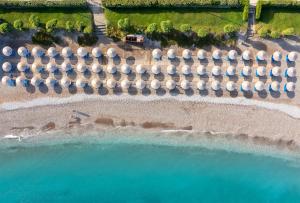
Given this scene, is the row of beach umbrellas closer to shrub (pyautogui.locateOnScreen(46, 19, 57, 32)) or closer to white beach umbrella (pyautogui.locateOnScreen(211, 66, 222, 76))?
white beach umbrella (pyautogui.locateOnScreen(211, 66, 222, 76))

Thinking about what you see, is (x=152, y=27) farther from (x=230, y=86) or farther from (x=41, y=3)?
(x=41, y=3)

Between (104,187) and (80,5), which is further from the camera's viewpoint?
(104,187)

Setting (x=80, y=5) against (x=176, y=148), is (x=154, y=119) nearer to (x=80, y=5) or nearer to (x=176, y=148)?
(x=176, y=148)

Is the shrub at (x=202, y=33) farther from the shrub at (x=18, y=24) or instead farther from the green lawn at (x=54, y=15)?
the shrub at (x=18, y=24)

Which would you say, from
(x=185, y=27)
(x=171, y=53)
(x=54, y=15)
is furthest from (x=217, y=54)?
(x=54, y=15)

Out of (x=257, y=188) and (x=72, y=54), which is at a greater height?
(x=72, y=54)

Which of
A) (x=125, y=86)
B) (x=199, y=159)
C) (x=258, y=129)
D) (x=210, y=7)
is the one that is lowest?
(x=199, y=159)

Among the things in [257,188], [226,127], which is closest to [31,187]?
[226,127]

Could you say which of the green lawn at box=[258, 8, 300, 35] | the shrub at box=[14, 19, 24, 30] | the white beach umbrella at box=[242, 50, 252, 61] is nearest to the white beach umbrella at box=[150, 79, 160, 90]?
the white beach umbrella at box=[242, 50, 252, 61]
